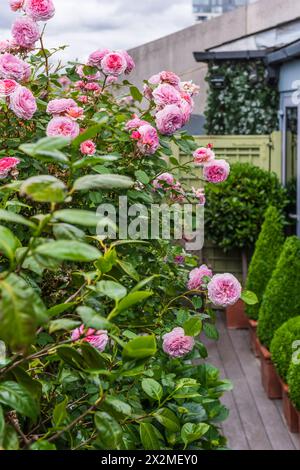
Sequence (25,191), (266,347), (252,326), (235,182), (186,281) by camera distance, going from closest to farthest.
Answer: (25,191) < (186,281) < (266,347) < (252,326) < (235,182)

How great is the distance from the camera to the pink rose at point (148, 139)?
2.22m

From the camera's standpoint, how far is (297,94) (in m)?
7.26

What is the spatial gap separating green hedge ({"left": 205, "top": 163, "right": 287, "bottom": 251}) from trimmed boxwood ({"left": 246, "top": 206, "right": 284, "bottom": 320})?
33.3 inches

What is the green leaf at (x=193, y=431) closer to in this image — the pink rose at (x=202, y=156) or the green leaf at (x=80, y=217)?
the pink rose at (x=202, y=156)

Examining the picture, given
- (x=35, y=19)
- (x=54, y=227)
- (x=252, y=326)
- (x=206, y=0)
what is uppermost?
(x=206, y=0)

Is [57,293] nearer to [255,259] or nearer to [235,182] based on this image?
[255,259]

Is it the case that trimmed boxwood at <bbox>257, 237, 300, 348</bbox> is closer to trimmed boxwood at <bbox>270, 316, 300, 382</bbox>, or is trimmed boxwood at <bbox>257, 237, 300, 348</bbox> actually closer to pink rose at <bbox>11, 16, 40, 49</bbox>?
trimmed boxwood at <bbox>270, 316, 300, 382</bbox>

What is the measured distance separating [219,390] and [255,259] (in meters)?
3.34

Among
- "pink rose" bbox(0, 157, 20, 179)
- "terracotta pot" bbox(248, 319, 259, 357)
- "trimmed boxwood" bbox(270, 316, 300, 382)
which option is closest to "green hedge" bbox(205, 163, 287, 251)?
"terracotta pot" bbox(248, 319, 259, 357)

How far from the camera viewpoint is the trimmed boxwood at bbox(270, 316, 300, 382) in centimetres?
434

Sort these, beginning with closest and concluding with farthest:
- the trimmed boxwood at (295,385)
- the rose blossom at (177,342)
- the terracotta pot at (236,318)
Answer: the rose blossom at (177,342) → the trimmed boxwood at (295,385) → the terracotta pot at (236,318)

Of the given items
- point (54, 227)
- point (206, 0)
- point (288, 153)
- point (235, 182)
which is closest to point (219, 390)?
point (54, 227)

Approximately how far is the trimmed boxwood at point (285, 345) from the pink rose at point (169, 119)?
2.34 m

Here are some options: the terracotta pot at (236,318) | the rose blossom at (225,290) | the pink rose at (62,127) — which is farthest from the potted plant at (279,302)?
the pink rose at (62,127)
